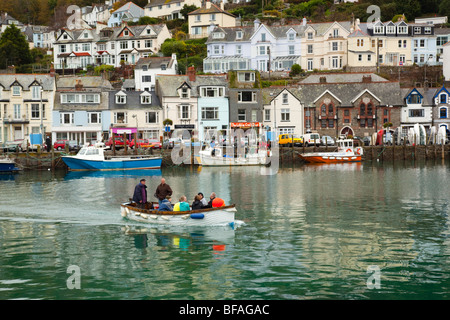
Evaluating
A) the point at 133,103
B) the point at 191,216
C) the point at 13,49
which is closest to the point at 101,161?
the point at 133,103

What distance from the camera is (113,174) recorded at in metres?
67.4

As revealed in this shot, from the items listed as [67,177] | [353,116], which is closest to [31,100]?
[67,177]

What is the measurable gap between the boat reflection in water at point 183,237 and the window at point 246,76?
62196mm

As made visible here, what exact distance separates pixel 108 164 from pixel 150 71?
1511 inches

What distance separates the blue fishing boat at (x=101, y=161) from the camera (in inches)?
2772

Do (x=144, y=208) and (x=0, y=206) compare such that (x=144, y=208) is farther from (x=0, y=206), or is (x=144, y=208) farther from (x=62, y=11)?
(x=62, y=11)

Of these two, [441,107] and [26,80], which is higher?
[26,80]

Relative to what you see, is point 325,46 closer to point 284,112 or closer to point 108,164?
point 284,112

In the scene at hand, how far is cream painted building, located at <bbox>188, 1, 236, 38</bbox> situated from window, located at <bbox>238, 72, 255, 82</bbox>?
44.8 meters

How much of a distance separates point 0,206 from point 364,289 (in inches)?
1130

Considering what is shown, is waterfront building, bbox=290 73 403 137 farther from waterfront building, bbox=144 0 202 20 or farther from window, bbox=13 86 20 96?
waterfront building, bbox=144 0 202 20

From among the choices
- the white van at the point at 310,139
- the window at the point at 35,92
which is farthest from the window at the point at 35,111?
the white van at the point at 310,139

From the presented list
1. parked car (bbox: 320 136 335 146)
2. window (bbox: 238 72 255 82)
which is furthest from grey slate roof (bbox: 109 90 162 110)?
parked car (bbox: 320 136 335 146)

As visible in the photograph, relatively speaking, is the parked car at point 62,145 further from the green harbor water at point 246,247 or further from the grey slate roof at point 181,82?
the green harbor water at point 246,247
